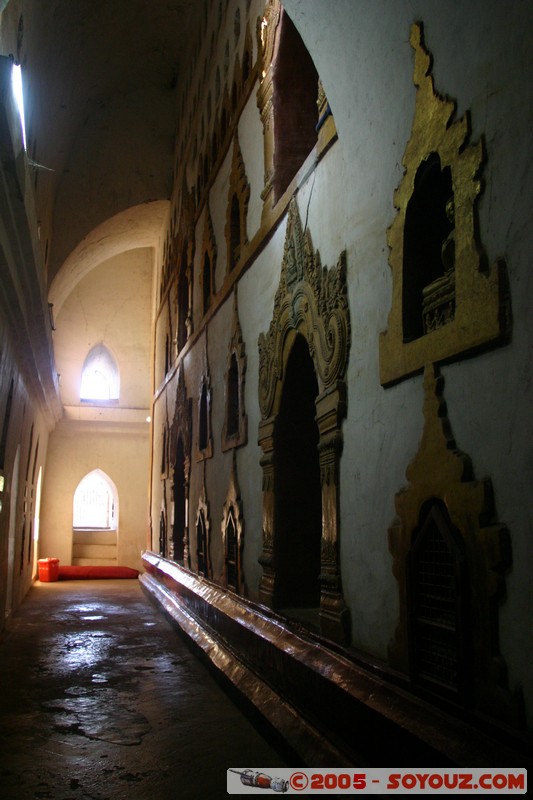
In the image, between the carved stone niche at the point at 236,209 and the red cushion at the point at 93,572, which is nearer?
the carved stone niche at the point at 236,209

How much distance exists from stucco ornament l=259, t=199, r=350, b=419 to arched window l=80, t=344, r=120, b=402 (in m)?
12.1

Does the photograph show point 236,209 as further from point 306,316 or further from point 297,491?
point 297,491

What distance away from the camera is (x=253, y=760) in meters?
3.86

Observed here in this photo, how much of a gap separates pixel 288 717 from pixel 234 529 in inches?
119

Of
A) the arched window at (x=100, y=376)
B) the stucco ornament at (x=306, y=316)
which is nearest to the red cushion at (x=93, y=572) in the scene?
the arched window at (x=100, y=376)

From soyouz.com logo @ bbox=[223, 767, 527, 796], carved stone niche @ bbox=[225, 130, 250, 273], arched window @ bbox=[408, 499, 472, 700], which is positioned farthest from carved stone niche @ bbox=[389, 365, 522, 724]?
carved stone niche @ bbox=[225, 130, 250, 273]

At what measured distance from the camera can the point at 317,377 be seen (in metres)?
5.14

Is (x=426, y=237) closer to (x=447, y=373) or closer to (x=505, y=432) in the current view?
(x=447, y=373)

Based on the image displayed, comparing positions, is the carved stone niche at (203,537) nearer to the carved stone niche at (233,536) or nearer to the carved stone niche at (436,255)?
the carved stone niche at (233,536)

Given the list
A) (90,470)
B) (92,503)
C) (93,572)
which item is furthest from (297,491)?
(92,503)

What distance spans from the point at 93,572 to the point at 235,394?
9.17 metres

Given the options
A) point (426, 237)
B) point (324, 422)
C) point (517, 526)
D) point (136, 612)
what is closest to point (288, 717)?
point (324, 422)

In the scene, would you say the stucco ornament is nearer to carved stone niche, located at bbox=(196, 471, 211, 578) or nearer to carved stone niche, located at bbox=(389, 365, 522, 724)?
carved stone niche, located at bbox=(389, 365, 522, 724)

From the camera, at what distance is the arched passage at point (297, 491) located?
5590 mm
